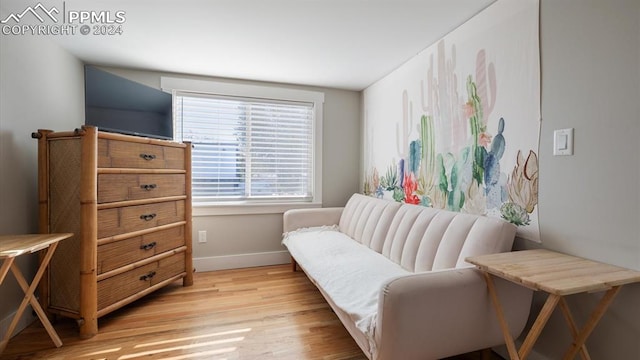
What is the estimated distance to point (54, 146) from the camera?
194cm

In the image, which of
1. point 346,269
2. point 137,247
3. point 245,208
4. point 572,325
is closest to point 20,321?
point 137,247

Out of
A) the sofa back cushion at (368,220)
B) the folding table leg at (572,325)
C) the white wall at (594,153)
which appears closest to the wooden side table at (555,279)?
the folding table leg at (572,325)

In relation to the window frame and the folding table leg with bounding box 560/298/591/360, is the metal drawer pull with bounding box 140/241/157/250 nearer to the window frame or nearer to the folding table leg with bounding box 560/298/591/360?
the window frame

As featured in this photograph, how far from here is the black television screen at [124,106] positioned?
2.24 metres

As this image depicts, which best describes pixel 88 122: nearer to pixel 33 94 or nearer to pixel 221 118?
pixel 33 94

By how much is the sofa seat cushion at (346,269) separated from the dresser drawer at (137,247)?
1.06m

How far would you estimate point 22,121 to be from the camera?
77.2 inches

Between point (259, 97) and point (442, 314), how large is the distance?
281cm

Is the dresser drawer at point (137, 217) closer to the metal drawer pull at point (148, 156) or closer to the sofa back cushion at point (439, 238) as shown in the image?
the metal drawer pull at point (148, 156)

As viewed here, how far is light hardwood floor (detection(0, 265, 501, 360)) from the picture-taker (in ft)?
5.65

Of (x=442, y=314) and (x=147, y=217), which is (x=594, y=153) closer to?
(x=442, y=314)

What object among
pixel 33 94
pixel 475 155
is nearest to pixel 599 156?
pixel 475 155

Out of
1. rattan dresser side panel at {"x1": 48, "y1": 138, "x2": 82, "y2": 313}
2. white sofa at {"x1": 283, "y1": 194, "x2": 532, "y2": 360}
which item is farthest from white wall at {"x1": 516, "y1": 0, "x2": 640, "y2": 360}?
rattan dresser side panel at {"x1": 48, "y1": 138, "x2": 82, "y2": 313}

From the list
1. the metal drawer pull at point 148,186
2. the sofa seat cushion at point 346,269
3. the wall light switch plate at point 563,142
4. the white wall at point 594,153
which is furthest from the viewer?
the metal drawer pull at point 148,186
